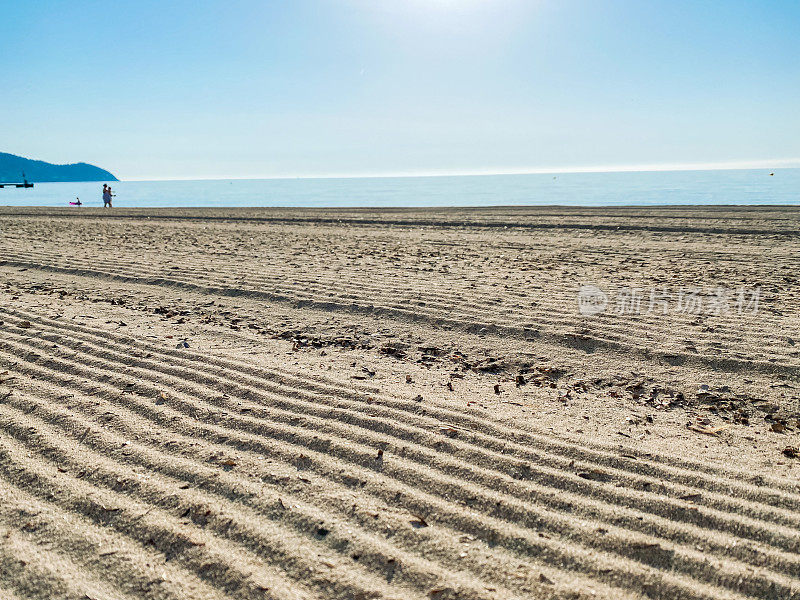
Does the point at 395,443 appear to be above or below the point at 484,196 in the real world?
below

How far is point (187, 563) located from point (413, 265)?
727 cm

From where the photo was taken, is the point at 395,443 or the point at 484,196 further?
the point at 484,196

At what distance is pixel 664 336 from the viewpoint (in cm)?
537

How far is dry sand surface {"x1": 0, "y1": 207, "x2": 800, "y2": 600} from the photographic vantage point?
7.80 feet

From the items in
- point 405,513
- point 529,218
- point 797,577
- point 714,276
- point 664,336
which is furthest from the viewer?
point 529,218

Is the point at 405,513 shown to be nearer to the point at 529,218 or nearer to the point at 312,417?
the point at 312,417

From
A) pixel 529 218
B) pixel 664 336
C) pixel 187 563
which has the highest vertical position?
pixel 529 218

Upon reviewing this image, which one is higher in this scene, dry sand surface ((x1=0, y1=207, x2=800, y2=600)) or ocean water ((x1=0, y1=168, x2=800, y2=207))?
ocean water ((x1=0, y1=168, x2=800, y2=207))

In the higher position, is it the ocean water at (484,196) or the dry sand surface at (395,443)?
the ocean water at (484,196)

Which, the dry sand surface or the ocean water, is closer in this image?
the dry sand surface

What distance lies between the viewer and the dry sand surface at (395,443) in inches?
93.7

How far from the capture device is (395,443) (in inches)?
131

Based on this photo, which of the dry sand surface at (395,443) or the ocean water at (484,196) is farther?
the ocean water at (484,196)

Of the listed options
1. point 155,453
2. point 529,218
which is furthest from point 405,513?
point 529,218
